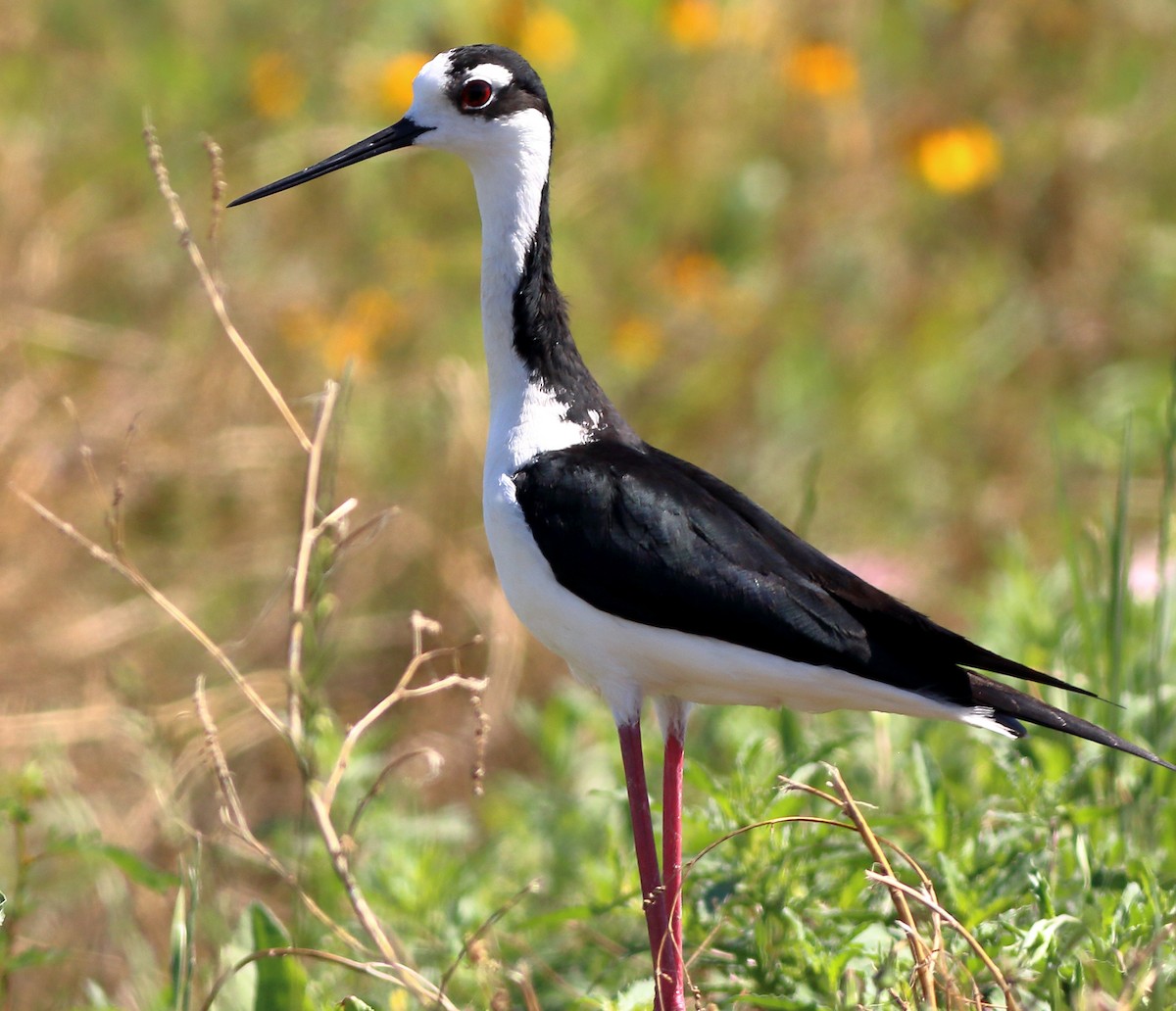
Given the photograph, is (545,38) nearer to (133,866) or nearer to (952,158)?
(952,158)

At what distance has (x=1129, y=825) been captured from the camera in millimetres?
2406

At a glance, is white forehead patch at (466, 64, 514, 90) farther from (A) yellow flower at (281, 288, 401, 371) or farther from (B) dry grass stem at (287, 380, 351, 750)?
(A) yellow flower at (281, 288, 401, 371)

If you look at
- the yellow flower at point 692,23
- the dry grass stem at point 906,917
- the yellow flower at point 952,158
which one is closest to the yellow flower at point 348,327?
the yellow flower at point 692,23

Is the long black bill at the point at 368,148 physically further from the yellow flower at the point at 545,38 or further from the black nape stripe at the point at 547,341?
the yellow flower at the point at 545,38

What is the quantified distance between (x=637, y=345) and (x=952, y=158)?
126 centimetres

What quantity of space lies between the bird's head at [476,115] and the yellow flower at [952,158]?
9.13 feet

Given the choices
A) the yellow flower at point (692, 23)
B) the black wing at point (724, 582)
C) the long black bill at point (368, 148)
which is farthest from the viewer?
the yellow flower at point (692, 23)

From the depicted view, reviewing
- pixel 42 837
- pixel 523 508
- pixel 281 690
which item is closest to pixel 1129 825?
pixel 523 508

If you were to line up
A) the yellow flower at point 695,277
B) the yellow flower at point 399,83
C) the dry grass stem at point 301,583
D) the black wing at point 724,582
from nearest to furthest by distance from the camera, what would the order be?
the dry grass stem at point 301,583 < the black wing at point 724,582 < the yellow flower at point 399,83 < the yellow flower at point 695,277

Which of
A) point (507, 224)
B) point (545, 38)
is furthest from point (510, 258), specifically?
point (545, 38)

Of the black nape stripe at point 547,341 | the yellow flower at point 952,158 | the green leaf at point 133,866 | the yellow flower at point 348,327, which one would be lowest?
the green leaf at point 133,866

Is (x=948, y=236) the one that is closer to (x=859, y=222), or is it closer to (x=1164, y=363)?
(x=859, y=222)

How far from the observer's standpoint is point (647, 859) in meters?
2.21

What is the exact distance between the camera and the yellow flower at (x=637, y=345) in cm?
455
